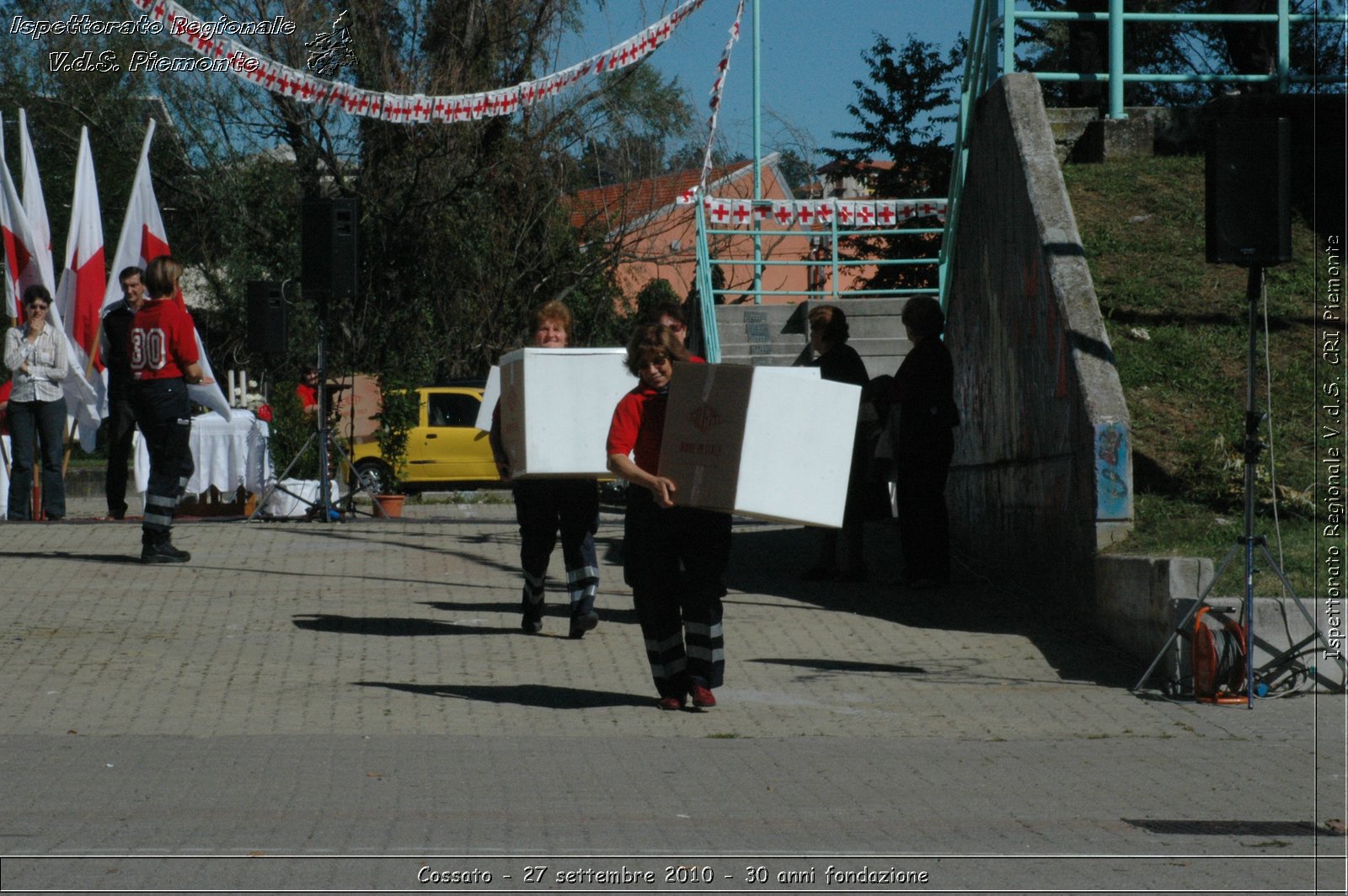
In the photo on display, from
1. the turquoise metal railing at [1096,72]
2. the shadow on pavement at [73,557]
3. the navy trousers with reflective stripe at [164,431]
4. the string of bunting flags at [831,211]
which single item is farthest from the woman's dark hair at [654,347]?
the string of bunting flags at [831,211]

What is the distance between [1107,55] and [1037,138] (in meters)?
3.04

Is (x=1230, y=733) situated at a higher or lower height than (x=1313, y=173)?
lower

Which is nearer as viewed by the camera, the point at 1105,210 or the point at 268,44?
the point at 1105,210

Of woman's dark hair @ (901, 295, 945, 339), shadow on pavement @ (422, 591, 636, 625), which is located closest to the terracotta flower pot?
shadow on pavement @ (422, 591, 636, 625)

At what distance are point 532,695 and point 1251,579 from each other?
3.51 metres

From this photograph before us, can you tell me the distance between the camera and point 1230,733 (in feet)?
24.2

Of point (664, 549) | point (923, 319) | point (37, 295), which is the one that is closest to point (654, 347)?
point (664, 549)

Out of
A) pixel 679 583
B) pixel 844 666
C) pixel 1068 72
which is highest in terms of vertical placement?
pixel 1068 72

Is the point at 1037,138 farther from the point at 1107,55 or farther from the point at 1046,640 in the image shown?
the point at 1046,640

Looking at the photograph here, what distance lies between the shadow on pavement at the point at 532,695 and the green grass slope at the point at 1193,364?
3.09 m

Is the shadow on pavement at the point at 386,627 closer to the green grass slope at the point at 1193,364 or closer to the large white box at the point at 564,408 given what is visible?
the large white box at the point at 564,408

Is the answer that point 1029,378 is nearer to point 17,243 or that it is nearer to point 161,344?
point 161,344

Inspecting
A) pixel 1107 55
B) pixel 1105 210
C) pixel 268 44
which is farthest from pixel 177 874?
pixel 268 44

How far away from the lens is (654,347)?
762 cm
